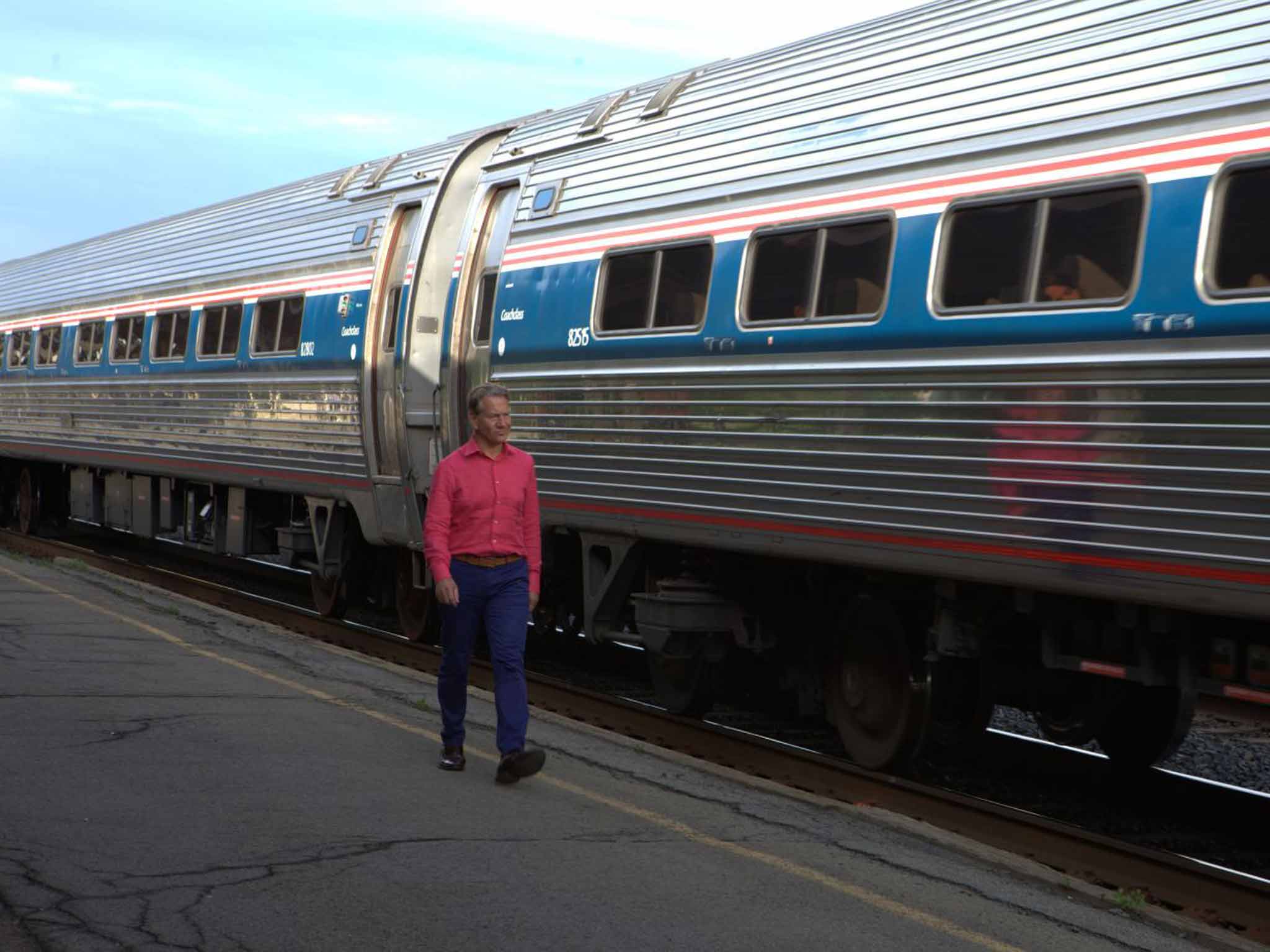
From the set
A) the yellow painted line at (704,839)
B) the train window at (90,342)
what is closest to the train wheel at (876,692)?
the yellow painted line at (704,839)

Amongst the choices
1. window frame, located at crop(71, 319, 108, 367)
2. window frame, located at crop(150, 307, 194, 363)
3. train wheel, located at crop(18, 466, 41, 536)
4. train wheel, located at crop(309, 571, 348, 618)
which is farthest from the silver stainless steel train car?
train wheel, located at crop(18, 466, 41, 536)

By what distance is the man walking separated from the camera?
7055mm

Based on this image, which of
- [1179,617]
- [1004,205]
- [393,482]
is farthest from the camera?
[393,482]

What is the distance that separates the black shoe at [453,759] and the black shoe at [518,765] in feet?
1.01

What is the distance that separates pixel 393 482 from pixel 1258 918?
806 centimetres

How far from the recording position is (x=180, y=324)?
1688 cm

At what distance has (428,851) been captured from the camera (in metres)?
5.76

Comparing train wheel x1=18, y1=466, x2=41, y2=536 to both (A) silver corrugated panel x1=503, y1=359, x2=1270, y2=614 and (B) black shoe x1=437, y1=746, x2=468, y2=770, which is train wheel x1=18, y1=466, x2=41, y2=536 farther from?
(B) black shoe x1=437, y1=746, x2=468, y2=770

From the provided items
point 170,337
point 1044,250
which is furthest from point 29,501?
point 1044,250

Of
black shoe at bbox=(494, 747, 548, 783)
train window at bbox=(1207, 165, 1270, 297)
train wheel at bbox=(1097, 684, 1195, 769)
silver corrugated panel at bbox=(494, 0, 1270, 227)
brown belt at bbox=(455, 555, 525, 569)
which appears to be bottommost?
black shoe at bbox=(494, 747, 548, 783)

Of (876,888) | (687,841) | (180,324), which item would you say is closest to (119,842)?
(687,841)

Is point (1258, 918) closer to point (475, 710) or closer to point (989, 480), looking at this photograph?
point (989, 480)

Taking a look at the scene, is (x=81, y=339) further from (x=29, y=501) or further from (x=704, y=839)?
(x=704, y=839)

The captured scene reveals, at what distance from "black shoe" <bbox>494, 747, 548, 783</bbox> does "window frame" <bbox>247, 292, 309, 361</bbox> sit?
7.83 metres
